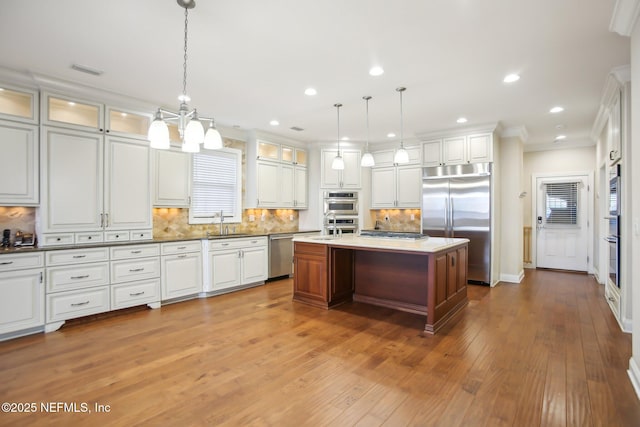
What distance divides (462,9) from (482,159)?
3561 millimetres

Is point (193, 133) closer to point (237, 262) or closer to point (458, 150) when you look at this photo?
point (237, 262)

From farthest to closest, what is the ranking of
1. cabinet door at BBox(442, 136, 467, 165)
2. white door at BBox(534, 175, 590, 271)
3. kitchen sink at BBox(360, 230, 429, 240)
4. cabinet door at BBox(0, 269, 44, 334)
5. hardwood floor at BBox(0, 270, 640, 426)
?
white door at BBox(534, 175, 590, 271), cabinet door at BBox(442, 136, 467, 165), kitchen sink at BBox(360, 230, 429, 240), cabinet door at BBox(0, 269, 44, 334), hardwood floor at BBox(0, 270, 640, 426)

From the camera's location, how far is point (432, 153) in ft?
19.5

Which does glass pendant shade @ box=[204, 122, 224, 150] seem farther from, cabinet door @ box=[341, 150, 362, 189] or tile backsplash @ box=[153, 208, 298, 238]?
cabinet door @ box=[341, 150, 362, 189]

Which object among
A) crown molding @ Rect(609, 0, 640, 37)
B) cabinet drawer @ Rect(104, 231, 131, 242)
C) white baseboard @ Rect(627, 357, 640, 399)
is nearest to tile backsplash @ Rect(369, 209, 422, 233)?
white baseboard @ Rect(627, 357, 640, 399)

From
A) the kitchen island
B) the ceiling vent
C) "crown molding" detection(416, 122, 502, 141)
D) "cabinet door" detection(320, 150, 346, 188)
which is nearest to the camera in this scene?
the ceiling vent

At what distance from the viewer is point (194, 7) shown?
2316 millimetres

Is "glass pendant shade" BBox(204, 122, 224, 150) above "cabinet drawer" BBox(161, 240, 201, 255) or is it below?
above

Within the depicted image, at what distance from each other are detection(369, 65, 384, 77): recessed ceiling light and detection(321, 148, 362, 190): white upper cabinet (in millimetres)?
3295

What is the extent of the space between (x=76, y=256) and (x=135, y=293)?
79 centimetres

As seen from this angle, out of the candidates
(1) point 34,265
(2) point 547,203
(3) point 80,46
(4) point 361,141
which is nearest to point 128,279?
(1) point 34,265

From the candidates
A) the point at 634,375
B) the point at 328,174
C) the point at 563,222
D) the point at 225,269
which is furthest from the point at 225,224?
the point at 563,222

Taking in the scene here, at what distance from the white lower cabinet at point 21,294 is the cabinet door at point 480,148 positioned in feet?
20.0

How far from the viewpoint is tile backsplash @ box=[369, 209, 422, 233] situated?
6793mm
